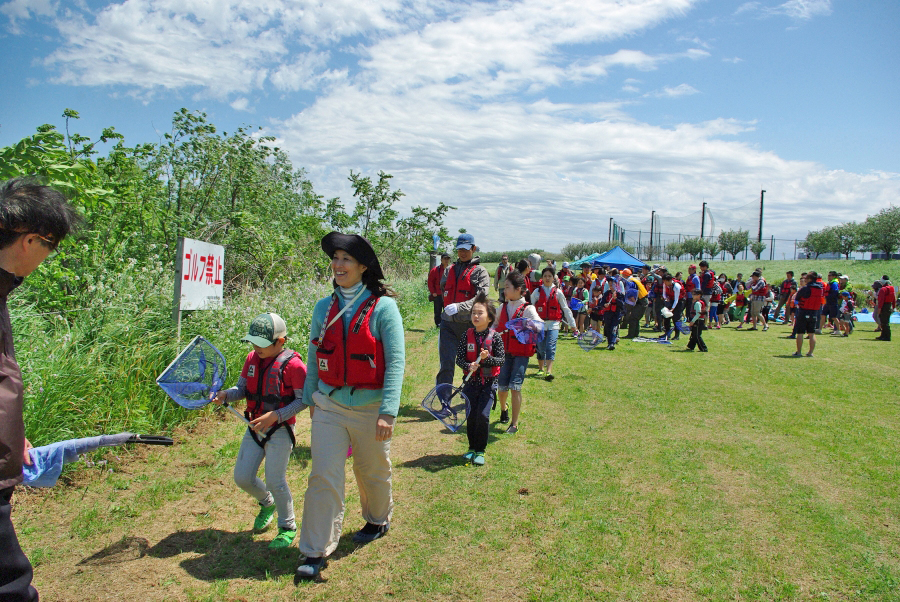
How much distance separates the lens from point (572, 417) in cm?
714

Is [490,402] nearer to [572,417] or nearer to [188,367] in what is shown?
[572,417]

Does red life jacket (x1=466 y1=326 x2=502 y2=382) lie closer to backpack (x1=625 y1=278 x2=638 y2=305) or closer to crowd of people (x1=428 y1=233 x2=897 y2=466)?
crowd of people (x1=428 y1=233 x2=897 y2=466)

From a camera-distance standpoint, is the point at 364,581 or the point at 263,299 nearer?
the point at 364,581

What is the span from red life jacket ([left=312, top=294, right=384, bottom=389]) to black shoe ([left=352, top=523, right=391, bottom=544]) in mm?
1125

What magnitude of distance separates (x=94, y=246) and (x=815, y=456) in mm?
8075

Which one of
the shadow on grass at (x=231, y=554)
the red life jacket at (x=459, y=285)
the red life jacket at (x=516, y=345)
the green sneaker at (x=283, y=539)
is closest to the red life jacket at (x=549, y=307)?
the red life jacket at (x=459, y=285)

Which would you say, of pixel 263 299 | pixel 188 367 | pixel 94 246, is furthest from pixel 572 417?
pixel 94 246

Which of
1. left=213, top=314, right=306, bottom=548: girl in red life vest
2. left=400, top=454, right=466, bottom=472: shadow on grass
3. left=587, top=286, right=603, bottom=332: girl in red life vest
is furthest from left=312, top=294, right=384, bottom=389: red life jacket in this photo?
left=587, top=286, right=603, bottom=332: girl in red life vest

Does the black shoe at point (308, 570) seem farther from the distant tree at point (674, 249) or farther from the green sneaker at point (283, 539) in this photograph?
the distant tree at point (674, 249)

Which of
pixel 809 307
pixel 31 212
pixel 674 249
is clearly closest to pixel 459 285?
pixel 31 212

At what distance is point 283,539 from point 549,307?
21.8ft

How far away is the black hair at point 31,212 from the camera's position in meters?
2.04

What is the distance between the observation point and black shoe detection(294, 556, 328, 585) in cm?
337

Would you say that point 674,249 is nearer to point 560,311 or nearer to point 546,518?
point 560,311
